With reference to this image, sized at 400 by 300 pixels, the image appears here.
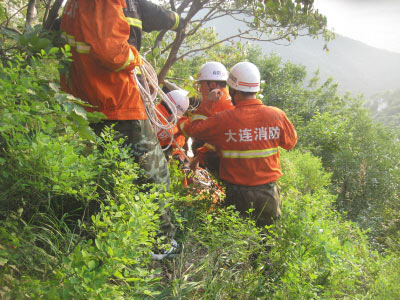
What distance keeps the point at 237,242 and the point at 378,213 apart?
656cm

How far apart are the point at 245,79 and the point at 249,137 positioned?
2.22ft

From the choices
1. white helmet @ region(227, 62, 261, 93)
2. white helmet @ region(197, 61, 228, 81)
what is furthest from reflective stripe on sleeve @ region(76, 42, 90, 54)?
white helmet @ region(197, 61, 228, 81)

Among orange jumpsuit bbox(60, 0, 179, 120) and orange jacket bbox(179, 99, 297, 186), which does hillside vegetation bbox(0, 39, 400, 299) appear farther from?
orange jacket bbox(179, 99, 297, 186)

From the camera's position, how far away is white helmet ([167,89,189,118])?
392 cm

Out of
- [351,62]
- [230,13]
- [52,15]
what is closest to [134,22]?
[52,15]

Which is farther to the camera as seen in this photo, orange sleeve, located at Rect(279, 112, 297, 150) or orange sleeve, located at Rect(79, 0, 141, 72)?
orange sleeve, located at Rect(279, 112, 297, 150)

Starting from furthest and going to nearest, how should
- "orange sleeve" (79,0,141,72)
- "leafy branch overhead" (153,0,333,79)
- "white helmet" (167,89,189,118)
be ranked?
1. "white helmet" (167,89,189,118)
2. "leafy branch overhead" (153,0,333,79)
3. "orange sleeve" (79,0,141,72)

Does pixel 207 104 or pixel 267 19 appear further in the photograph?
pixel 267 19

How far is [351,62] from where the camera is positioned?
115 m

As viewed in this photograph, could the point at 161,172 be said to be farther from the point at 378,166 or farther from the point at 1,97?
the point at 378,166

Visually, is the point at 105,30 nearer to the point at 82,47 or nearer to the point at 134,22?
the point at 82,47

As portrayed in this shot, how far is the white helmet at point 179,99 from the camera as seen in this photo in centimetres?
392

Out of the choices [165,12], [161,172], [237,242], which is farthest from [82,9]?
[237,242]

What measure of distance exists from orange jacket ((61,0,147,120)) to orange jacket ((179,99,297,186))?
3.21 feet
